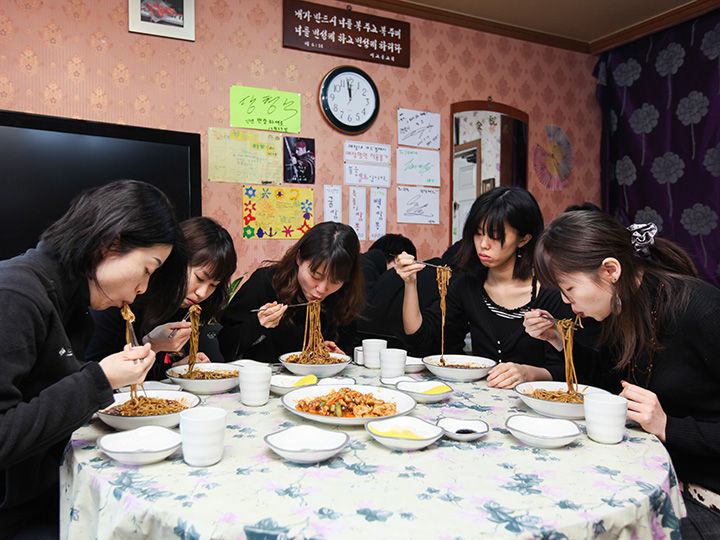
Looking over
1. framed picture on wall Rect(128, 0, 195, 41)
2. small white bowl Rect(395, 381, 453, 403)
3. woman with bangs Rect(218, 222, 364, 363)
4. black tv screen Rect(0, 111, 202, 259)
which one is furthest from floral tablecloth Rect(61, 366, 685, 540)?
framed picture on wall Rect(128, 0, 195, 41)

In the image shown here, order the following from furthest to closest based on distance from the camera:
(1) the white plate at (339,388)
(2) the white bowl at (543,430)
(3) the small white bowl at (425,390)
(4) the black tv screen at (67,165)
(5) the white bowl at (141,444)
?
(4) the black tv screen at (67,165) < (3) the small white bowl at (425,390) < (1) the white plate at (339,388) < (2) the white bowl at (543,430) < (5) the white bowl at (141,444)

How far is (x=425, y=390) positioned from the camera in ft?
5.43

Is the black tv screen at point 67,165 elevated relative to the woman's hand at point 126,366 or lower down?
elevated

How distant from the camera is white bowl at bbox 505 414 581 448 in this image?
47.3 inches

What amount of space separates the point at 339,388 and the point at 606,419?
734mm

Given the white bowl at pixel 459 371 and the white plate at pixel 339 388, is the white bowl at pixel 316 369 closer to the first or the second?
the white plate at pixel 339 388

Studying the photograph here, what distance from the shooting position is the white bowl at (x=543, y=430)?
1.20 m

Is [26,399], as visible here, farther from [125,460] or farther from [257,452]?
[257,452]

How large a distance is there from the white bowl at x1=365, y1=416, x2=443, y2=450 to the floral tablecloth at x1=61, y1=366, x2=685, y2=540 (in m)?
0.03

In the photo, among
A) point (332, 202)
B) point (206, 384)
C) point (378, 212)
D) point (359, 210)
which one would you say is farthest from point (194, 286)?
point (378, 212)

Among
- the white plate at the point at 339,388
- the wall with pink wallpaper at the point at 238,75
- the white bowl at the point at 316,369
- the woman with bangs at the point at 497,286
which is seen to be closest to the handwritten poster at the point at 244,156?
the wall with pink wallpaper at the point at 238,75

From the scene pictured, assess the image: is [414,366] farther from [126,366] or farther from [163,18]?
[163,18]

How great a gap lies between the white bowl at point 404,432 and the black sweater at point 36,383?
0.60 meters

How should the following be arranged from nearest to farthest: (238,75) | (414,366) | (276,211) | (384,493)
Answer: (384,493) < (414,366) < (238,75) < (276,211)
